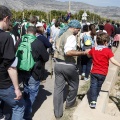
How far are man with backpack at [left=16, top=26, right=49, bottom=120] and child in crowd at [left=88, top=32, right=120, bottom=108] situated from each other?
895 millimetres

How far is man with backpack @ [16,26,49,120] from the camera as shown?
4.23m

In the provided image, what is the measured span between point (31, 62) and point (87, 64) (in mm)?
3481

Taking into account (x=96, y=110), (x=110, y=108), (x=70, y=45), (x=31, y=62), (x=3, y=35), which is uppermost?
(x=3, y=35)

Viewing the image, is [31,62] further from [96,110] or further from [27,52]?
[96,110]

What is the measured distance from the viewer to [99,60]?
4625mm

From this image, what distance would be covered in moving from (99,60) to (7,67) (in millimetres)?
1962

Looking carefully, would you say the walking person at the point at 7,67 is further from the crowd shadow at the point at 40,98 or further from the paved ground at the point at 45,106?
the crowd shadow at the point at 40,98

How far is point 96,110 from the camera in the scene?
186 inches

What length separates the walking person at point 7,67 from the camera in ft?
10.1

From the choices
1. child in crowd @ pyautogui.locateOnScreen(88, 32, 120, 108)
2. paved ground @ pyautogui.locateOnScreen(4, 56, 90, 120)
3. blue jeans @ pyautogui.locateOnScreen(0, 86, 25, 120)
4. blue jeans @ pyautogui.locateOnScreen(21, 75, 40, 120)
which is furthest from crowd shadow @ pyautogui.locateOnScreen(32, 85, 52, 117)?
blue jeans @ pyautogui.locateOnScreen(0, 86, 25, 120)

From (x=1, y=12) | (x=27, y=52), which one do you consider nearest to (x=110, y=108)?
(x=27, y=52)

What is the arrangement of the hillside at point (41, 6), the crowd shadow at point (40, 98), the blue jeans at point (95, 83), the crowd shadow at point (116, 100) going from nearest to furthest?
the blue jeans at point (95, 83)
the crowd shadow at point (40, 98)
the crowd shadow at point (116, 100)
the hillside at point (41, 6)

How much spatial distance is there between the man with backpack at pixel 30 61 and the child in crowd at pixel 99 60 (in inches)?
35.2

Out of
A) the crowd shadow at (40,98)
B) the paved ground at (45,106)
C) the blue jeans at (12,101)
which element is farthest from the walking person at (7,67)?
the crowd shadow at (40,98)
